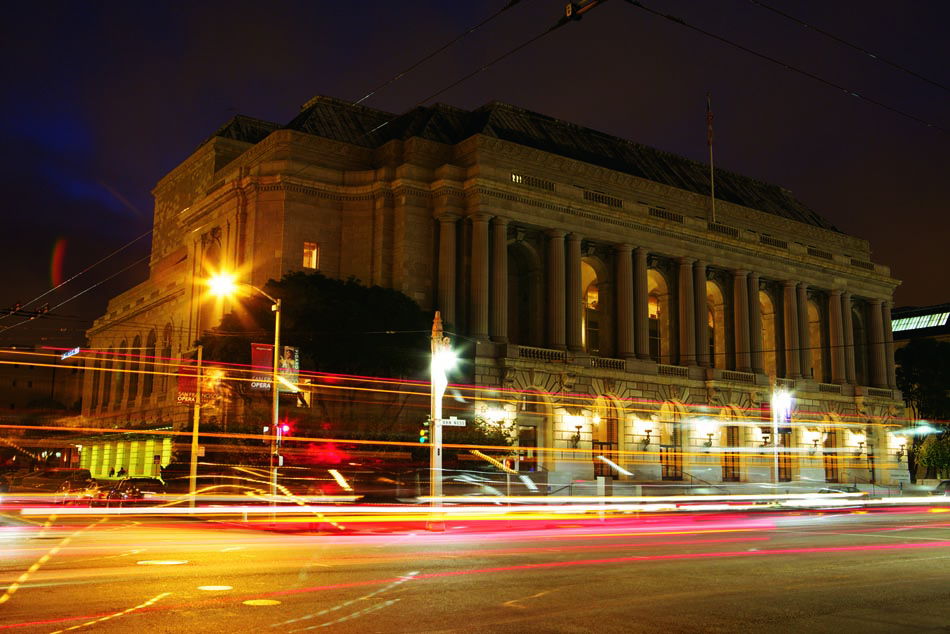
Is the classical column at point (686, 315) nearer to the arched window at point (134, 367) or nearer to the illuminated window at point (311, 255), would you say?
the illuminated window at point (311, 255)

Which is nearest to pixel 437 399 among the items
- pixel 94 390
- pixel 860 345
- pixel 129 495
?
pixel 129 495

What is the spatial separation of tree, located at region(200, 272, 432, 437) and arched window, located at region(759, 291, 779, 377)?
35.4 meters

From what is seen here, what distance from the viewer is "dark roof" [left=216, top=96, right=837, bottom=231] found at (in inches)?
2532

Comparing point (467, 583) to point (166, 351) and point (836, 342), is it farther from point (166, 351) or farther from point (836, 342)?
point (836, 342)

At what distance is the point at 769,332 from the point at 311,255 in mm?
39541

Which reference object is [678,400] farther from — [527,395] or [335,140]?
[335,140]

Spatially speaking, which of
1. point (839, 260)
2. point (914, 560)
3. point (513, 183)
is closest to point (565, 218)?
point (513, 183)

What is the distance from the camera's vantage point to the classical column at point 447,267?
55.8m

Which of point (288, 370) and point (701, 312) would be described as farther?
point (701, 312)

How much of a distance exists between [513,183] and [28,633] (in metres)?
50.2

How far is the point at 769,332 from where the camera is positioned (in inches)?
3027

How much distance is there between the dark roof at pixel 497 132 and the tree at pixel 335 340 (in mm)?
13772

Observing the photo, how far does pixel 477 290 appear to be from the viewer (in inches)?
2223

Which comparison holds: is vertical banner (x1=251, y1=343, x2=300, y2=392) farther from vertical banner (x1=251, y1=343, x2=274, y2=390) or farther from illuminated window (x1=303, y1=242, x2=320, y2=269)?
illuminated window (x1=303, y1=242, x2=320, y2=269)
